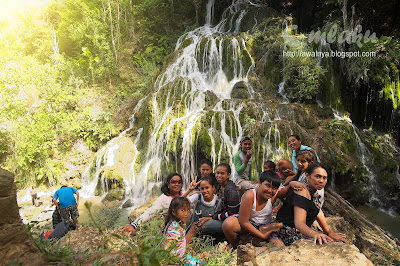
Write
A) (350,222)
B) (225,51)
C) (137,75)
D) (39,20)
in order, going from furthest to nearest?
(39,20), (137,75), (225,51), (350,222)

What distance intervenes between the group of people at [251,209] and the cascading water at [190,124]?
14.7ft

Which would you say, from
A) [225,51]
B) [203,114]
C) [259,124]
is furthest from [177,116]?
[225,51]

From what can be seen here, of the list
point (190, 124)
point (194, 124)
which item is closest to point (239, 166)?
point (194, 124)

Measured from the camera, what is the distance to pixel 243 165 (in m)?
4.09

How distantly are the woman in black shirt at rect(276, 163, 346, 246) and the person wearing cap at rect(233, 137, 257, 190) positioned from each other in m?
1.17

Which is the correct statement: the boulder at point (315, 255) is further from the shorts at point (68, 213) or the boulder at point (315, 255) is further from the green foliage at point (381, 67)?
the green foliage at point (381, 67)

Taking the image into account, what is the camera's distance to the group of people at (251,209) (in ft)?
7.97

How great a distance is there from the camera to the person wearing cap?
4008mm

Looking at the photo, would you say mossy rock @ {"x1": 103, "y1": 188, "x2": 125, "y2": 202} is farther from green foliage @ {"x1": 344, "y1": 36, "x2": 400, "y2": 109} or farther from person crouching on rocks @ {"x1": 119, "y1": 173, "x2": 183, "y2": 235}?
green foliage @ {"x1": 344, "y1": 36, "x2": 400, "y2": 109}

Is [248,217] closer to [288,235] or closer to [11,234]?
[288,235]

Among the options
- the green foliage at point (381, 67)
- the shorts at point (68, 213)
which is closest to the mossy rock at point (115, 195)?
the shorts at point (68, 213)

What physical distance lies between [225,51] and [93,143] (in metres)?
9.33

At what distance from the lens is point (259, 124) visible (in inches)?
325

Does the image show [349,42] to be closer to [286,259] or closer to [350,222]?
[350,222]
